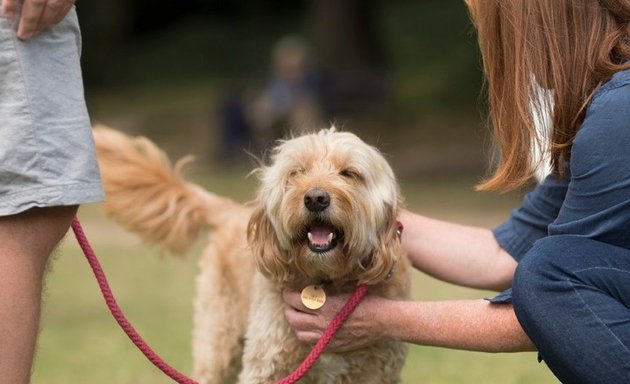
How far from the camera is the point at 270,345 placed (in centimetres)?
403

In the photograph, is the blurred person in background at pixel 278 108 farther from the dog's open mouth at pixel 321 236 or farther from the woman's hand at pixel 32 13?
the woman's hand at pixel 32 13

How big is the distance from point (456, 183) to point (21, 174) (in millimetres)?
14821

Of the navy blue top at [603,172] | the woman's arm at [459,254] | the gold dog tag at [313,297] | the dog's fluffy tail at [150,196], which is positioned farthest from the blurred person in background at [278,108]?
the navy blue top at [603,172]

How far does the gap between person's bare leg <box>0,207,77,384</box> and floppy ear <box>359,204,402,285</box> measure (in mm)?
1094

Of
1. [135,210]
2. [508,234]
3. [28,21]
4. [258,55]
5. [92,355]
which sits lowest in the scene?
[258,55]

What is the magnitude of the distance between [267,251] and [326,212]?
11.8 inches

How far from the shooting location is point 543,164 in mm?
3826

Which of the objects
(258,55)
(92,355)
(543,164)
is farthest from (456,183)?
(258,55)

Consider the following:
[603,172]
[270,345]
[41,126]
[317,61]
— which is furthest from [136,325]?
[317,61]

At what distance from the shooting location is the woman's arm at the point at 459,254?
14.2 ft

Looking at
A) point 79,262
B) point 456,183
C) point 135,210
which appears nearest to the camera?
point 135,210

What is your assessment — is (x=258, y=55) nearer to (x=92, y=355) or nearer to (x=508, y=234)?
Answer: (x=92, y=355)

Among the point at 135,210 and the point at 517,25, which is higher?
the point at 517,25

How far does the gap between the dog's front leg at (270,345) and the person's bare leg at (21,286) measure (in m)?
1.01
